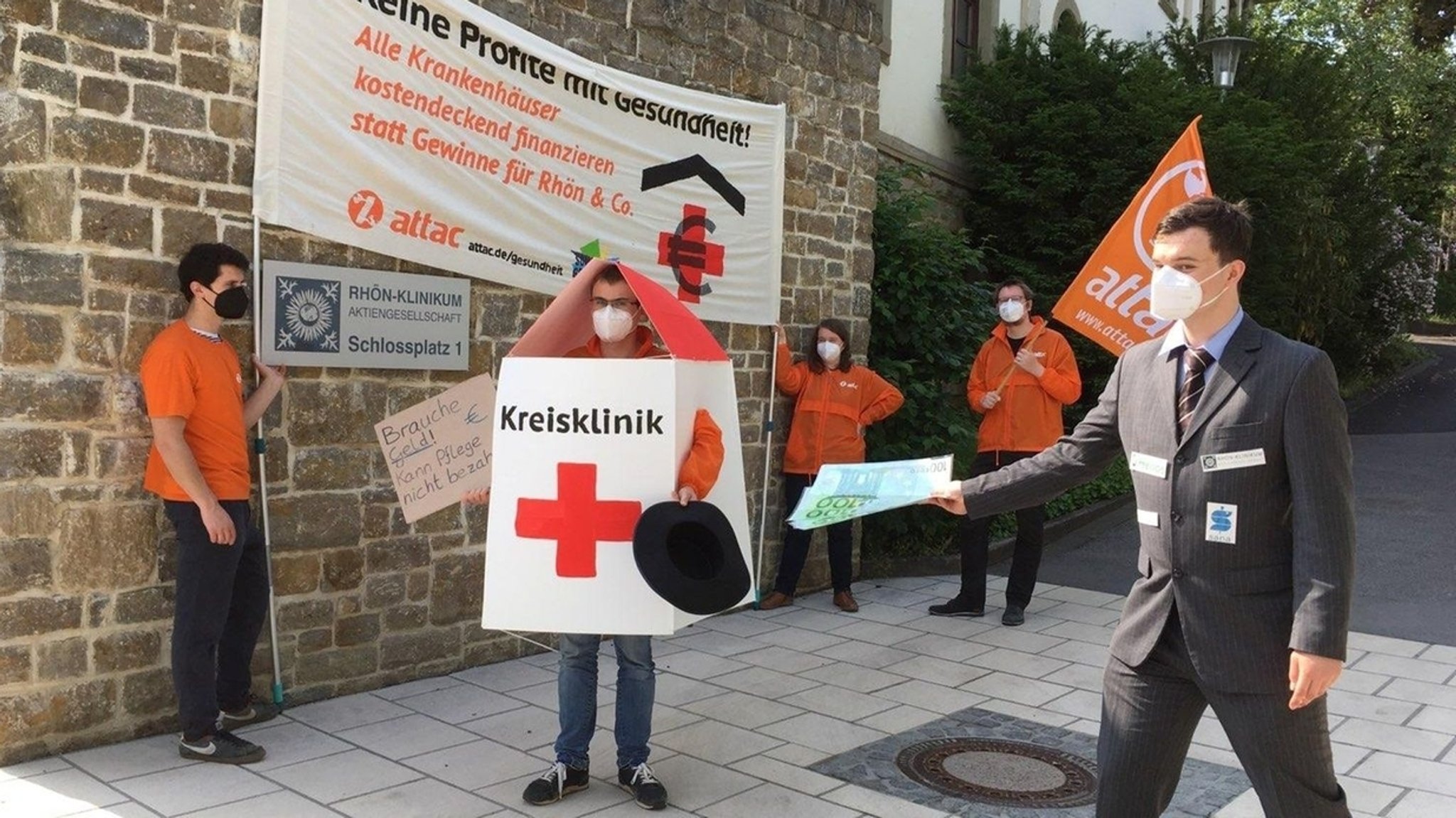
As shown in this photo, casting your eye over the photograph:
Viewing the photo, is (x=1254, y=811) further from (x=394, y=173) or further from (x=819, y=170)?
(x=819, y=170)

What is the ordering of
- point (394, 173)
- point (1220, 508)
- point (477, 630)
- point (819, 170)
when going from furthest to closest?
point (819, 170)
point (477, 630)
point (394, 173)
point (1220, 508)

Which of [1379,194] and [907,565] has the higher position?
[1379,194]

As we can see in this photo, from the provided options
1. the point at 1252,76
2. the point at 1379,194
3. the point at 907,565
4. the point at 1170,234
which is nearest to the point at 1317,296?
the point at 1379,194

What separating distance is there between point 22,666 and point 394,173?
2.54 metres

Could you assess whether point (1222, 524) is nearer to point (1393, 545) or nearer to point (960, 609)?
point (960, 609)

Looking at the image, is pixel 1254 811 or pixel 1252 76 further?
pixel 1252 76

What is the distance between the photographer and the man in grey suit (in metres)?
2.77

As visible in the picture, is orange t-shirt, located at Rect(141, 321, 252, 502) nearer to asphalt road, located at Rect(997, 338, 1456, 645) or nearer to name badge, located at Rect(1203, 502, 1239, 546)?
name badge, located at Rect(1203, 502, 1239, 546)

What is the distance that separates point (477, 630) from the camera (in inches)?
247

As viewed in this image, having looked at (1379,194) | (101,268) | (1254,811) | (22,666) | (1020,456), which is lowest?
(1254,811)

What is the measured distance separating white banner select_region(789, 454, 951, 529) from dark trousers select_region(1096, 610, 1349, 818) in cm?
72

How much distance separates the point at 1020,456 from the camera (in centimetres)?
752

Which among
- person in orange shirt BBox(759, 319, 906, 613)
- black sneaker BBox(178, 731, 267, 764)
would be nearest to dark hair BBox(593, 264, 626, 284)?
black sneaker BBox(178, 731, 267, 764)

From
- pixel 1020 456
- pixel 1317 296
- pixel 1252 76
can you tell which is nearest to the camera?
pixel 1020 456
